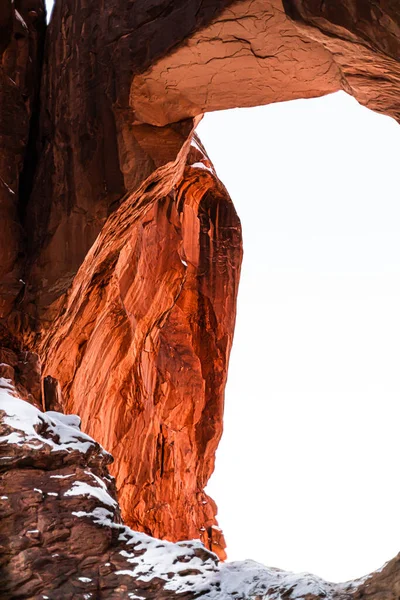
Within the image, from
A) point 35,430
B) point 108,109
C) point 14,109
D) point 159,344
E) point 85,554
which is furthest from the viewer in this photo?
point 159,344

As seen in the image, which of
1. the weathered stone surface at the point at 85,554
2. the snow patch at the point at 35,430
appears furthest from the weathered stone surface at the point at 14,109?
the weathered stone surface at the point at 85,554

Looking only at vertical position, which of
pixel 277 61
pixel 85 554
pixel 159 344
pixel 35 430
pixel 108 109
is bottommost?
pixel 85 554

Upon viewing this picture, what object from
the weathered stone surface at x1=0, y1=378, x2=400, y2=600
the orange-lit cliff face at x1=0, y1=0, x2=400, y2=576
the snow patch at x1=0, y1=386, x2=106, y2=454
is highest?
the orange-lit cliff face at x1=0, y1=0, x2=400, y2=576

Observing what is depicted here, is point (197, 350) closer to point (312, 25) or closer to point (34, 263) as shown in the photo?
point (34, 263)

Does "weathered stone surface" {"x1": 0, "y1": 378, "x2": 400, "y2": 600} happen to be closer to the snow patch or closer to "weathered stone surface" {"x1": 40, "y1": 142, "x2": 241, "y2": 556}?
the snow patch

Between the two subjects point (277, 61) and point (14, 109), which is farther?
point (14, 109)

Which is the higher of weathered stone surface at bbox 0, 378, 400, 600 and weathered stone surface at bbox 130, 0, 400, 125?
weathered stone surface at bbox 130, 0, 400, 125

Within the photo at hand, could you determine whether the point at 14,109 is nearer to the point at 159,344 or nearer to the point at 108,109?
the point at 108,109

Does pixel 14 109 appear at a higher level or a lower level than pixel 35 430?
higher

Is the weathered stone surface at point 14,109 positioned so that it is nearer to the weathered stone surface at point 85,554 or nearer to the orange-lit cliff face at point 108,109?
the orange-lit cliff face at point 108,109

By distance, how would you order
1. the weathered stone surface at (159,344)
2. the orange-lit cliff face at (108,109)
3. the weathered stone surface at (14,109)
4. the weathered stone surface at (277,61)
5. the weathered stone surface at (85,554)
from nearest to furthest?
the weathered stone surface at (85,554)
the weathered stone surface at (277,61)
the orange-lit cliff face at (108,109)
the weathered stone surface at (14,109)
the weathered stone surface at (159,344)

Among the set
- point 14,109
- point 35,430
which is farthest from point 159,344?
point 35,430

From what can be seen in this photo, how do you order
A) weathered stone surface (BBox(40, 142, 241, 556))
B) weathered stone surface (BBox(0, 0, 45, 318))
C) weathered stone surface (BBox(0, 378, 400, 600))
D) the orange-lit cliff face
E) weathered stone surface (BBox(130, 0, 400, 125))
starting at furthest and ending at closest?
1. weathered stone surface (BBox(40, 142, 241, 556))
2. weathered stone surface (BBox(0, 0, 45, 318))
3. the orange-lit cliff face
4. weathered stone surface (BBox(130, 0, 400, 125))
5. weathered stone surface (BBox(0, 378, 400, 600))

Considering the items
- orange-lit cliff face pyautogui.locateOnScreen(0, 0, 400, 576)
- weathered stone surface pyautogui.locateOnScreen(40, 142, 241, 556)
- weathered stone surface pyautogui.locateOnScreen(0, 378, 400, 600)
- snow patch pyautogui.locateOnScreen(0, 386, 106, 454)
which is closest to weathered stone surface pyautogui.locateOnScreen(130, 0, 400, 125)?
orange-lit cliff face pyautogui.locateOnScreen(0, 0, 400, 576)
